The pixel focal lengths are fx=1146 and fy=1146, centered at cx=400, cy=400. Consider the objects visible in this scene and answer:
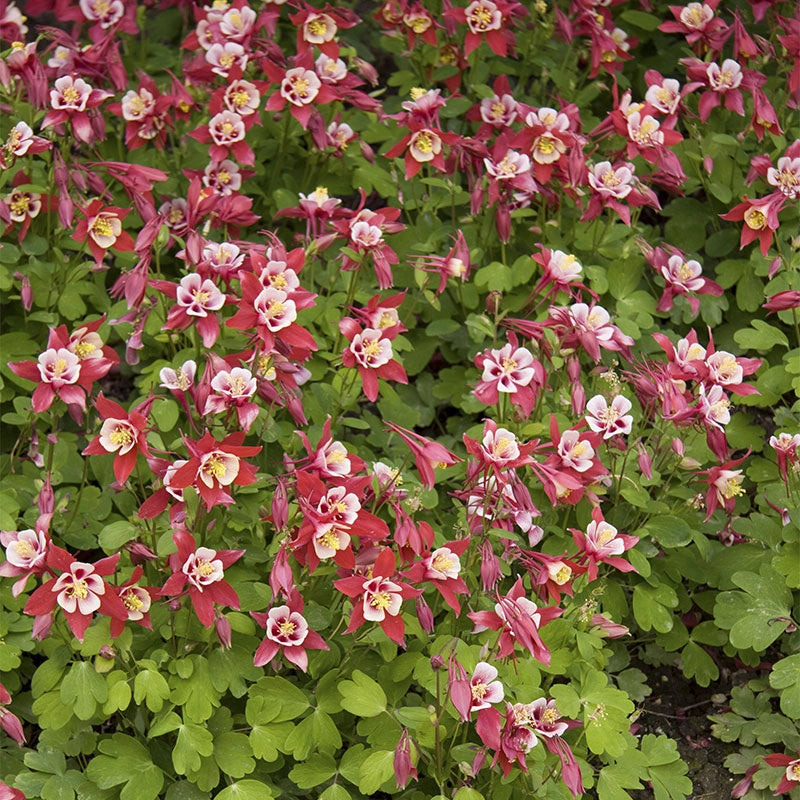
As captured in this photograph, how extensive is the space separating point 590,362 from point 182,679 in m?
1.57

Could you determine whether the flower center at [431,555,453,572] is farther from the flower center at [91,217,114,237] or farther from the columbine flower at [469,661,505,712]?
the flower center at [91,217,114,237]

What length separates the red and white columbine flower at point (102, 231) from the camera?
309 centimetres

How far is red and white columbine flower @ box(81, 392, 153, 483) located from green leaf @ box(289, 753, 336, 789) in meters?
0.77

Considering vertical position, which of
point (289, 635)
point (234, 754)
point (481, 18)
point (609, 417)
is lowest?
point (234, 754)

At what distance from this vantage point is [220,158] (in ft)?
11.3

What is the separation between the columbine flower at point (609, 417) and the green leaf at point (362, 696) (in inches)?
31.7

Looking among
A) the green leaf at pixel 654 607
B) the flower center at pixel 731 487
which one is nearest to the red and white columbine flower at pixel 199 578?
the green leaf at pixel 654 607

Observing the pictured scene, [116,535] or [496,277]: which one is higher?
[496,277]

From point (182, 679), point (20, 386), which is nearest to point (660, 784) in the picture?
point (182, 679)

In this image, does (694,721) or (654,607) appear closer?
(654,607)

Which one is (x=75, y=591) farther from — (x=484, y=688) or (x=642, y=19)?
(x=642, y=19)

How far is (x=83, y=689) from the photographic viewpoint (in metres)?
2.59

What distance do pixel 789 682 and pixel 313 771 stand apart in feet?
3.90

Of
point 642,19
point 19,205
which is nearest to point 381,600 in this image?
point 19,205
